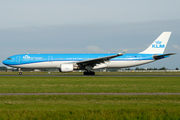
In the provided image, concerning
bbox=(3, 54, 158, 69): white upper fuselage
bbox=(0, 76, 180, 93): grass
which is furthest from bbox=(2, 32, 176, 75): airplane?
bbox=(0, 76, 180, 93): grass

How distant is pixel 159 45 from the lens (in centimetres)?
4241

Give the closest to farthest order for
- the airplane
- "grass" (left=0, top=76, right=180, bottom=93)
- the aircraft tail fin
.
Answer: "grass" (left=0, top=76, right=180, bottom=93)
the airplane
the aircraft tail fin

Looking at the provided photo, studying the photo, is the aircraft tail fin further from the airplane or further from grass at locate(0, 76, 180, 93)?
grass at locate(0, 76, 180, 93)

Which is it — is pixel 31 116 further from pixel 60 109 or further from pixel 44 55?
pixel 44 55

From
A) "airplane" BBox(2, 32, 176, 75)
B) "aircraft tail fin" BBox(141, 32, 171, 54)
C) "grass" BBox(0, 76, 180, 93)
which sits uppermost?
"aircraft tail fin" BBox(141, 32, 171, 54)

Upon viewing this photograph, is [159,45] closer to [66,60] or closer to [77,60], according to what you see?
[77,60]

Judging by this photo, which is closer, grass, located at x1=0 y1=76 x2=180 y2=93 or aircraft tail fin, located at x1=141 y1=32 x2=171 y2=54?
grass, located at x1=0 y1=76 x2=180 y2=93

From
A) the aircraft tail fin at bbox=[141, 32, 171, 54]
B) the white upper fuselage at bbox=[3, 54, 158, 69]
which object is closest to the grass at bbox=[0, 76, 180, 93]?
the white upper fuselage at bbox=[3, 54, 158, 69]

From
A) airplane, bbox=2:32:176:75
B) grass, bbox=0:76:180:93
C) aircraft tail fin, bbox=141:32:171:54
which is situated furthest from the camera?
aircraft tail fin, bbox=141:32:171:54

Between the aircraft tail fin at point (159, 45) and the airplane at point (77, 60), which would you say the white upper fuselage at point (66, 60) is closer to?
the airplane at point (77, 60)

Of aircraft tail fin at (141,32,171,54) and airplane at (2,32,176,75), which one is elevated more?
aircraft tail fin at (141,32,171,54)

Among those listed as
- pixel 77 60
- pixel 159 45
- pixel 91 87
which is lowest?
pixel 91 87

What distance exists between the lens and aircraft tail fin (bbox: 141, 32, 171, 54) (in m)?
42.1

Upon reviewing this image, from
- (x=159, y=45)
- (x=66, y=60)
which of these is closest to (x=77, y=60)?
(x=66, y=60)
